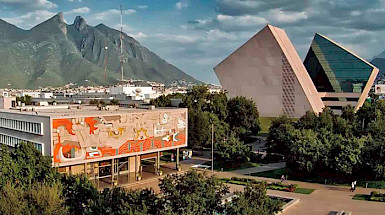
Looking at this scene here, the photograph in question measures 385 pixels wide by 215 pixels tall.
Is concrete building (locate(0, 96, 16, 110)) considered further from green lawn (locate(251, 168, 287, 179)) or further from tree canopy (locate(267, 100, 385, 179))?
tree canopy (locate(267, 100, 385, 179))

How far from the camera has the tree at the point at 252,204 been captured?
15.8 m

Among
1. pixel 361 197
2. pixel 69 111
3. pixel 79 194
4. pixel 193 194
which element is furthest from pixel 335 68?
pixel 193 194

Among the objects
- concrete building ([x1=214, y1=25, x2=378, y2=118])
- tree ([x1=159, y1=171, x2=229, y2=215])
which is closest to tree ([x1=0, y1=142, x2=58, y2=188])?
tree ([x1=159, y1=171, x2=229, y2=215])

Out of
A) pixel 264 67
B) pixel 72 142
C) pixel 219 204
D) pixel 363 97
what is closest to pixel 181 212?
pixel 219 204

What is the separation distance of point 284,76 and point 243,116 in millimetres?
22381

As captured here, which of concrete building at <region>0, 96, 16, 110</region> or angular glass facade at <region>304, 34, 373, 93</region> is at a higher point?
angular glass facade at <region>304, 34, 373, 93</region>

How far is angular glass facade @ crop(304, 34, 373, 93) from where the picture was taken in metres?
78.8

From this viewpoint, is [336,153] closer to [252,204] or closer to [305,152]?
[305,152]

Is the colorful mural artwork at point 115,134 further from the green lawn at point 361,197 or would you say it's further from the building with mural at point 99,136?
the green lawn at point 361,197

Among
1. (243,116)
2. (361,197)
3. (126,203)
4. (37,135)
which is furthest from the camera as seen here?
(243,116)

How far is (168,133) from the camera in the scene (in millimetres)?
36625

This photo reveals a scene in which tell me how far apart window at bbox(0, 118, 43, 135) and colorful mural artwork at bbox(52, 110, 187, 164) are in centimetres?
184

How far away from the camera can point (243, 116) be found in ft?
180

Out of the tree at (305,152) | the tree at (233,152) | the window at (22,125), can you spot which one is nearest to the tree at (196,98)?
the tree at (233,152)
